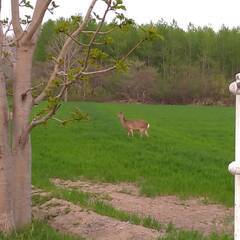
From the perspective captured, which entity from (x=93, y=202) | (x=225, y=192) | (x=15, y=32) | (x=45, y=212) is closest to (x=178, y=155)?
(x=225, y=192)

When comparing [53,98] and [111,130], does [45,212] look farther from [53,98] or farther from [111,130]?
[111,130]

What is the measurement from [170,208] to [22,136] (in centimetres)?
366

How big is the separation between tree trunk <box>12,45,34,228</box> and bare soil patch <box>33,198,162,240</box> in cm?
48

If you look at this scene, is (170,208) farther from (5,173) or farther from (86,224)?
(5,173)

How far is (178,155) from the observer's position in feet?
50.7

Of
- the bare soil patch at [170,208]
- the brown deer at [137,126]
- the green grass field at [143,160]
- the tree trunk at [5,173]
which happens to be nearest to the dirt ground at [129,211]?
the bare soil patch at [170,208]

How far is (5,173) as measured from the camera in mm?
5863

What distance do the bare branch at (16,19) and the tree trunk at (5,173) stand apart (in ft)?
2.04

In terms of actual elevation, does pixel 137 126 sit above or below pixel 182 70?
below

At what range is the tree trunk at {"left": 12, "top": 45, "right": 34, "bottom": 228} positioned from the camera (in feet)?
20.3

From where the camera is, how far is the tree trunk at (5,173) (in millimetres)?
5859

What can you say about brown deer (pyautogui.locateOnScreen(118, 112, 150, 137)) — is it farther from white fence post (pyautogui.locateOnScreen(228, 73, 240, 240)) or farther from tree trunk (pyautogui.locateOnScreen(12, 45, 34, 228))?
white fence post (pyautogui.locateOnScreen(228, 73, 240, 240))

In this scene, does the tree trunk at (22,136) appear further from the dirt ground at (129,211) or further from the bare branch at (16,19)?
the dirt ground at (129,211)

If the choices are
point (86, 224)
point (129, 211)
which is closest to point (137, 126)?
point (129, 211)
